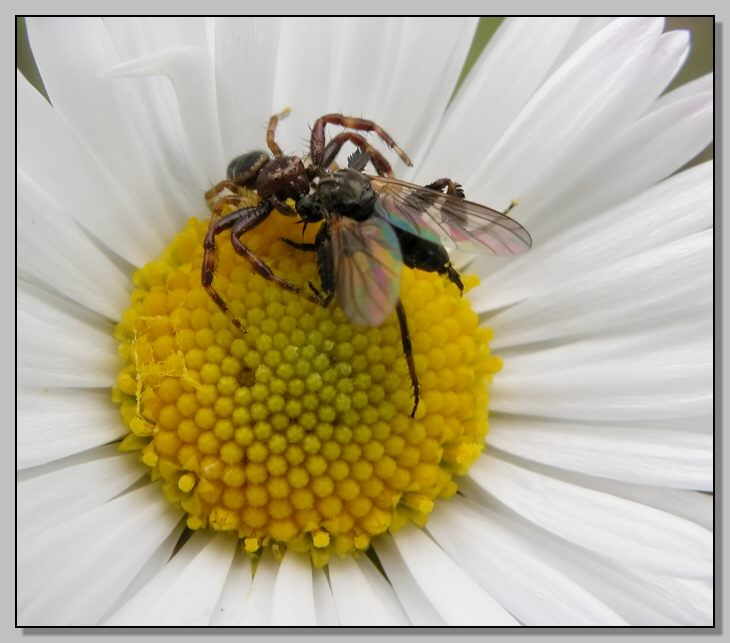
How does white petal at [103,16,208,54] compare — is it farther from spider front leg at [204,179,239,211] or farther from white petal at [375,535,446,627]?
white petal at [375,535,446,627]

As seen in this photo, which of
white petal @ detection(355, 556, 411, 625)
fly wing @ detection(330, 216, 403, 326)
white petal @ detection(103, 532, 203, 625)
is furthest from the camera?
white petal @ detection(355, 556, 411, 625)

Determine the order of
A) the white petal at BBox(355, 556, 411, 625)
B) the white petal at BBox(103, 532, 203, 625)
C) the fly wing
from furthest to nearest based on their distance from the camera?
the white petal at BBox(355, 556, 411, 625)
the white petal at BBox(103, 532, 203, 625)
the fly wing

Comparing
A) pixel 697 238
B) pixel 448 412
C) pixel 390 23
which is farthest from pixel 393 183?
Result: pixel 697 238

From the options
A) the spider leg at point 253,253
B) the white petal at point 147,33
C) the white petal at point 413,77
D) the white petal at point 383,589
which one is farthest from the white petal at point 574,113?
the white petal at point 383,589

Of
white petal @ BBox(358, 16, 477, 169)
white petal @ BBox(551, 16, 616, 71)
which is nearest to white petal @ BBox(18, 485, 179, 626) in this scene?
white petal @ BBox(358, 16, 477, 169)

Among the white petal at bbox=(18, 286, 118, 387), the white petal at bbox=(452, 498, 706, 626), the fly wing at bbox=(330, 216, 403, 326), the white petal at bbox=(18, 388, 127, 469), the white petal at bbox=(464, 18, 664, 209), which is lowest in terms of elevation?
the white petal at bbox=(452, 498, 706, 626)

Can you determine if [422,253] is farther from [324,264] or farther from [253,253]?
[253,253]
